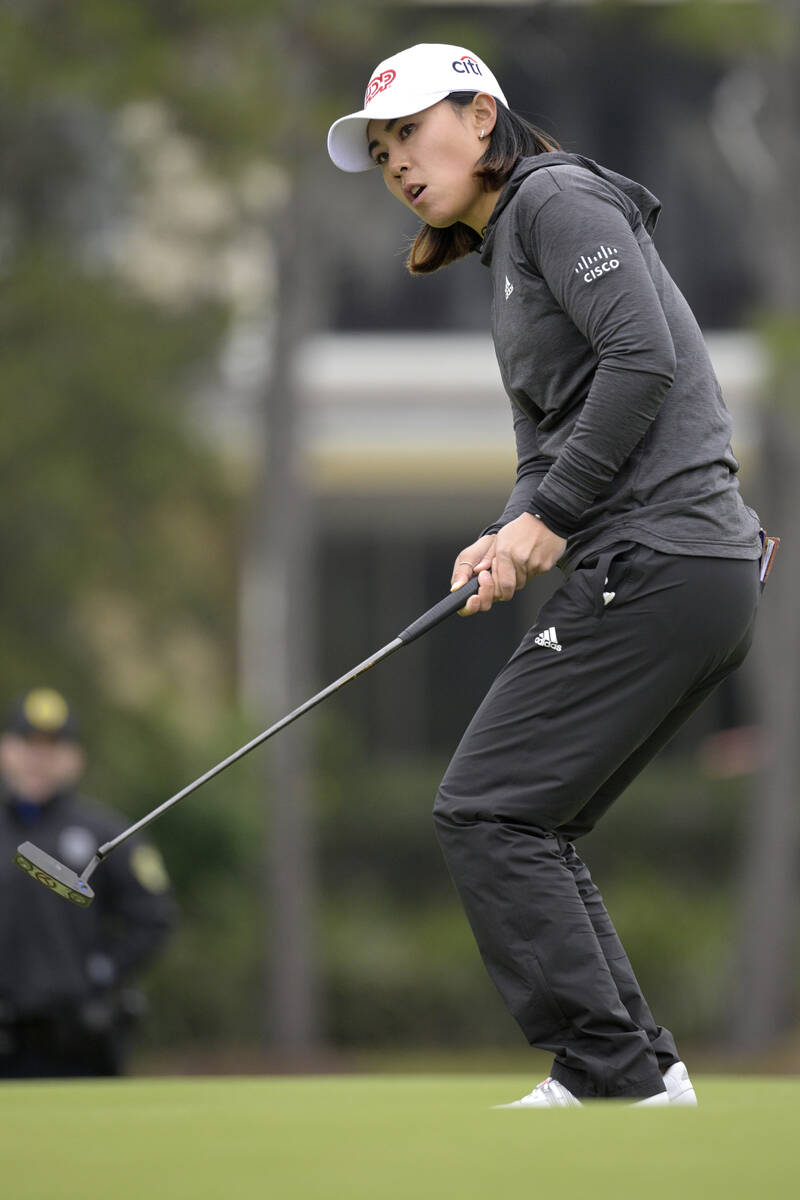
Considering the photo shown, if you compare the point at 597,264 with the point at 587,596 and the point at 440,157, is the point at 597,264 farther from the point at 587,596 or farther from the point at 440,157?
the point at 587,596

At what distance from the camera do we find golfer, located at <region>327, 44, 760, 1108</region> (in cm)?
342

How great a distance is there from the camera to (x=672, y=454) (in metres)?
Answer: 3.53

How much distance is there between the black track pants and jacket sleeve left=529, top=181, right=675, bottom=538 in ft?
0.52

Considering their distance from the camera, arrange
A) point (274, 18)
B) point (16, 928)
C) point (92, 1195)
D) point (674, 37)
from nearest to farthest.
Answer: point (92, 1195)
point (16, 928)
point (274, 18)
point (674, 37)

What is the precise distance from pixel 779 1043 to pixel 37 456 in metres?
5.88

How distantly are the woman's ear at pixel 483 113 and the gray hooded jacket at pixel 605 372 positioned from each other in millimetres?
131

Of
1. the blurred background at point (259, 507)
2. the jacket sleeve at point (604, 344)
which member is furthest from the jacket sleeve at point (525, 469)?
the blurred background at point (259, 507)

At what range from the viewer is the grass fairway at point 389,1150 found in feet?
8.24

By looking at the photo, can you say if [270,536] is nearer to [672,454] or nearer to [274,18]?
[274,18]

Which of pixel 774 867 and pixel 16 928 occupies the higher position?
pixel 16 928

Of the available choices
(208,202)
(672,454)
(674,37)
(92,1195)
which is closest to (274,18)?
(208,202)

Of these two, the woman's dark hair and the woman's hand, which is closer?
the woman's hand

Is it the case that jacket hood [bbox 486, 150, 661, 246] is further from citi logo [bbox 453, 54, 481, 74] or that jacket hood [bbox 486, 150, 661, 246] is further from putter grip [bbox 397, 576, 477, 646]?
putter grip [bbox 397, 576, 477, 646]

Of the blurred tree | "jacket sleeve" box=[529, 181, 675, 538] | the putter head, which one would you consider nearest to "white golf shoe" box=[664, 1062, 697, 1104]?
"jacket sleeve" box=[529, 181, 675, 538]
